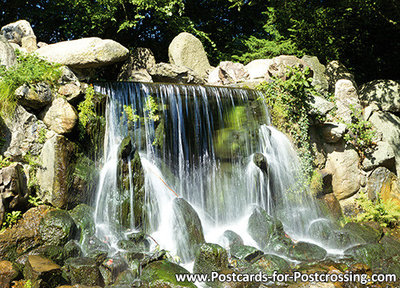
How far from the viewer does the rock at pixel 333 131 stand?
28.6ft

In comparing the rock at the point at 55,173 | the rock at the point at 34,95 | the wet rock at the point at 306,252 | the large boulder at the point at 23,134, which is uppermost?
the rock at the point at 34,95

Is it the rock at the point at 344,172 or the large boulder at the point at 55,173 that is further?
the rock at the point at 344,172

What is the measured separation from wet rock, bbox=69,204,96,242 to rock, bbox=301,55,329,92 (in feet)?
24.4

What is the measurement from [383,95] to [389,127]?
108cm

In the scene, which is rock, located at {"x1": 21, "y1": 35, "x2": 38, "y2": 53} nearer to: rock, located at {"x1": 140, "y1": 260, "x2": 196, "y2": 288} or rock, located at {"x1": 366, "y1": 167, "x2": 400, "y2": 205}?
rock, located at {"x1": 140, "y1": 260, "x2": 196, "y2": 288}

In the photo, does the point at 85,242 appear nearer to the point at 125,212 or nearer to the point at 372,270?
the point at 125,212

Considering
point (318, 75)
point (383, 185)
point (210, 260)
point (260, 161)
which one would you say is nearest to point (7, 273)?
point (210, 260)

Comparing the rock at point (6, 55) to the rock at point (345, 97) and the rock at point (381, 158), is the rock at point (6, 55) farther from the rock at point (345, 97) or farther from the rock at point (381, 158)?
the rock at point (381, 158)

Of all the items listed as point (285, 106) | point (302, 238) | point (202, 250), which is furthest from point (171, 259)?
point (285, 106)

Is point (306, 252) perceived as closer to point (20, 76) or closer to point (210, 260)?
point (210, 260)

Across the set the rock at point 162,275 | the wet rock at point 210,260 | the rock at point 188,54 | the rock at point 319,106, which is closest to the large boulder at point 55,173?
the rock at point 162,275

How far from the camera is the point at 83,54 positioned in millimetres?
6859

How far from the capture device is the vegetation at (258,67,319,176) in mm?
8594

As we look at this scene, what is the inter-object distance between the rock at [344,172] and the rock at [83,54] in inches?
248
